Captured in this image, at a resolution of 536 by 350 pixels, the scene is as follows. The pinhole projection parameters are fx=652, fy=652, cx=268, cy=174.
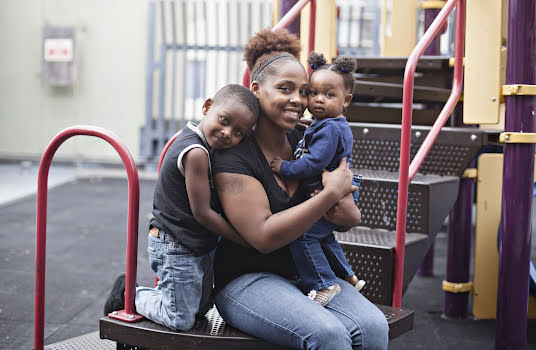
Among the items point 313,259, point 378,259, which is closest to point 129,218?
point 313,259

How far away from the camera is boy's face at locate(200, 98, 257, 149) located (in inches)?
85.8

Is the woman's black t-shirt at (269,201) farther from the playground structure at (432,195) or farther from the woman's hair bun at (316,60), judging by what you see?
the woman's hair bun at (316,60)

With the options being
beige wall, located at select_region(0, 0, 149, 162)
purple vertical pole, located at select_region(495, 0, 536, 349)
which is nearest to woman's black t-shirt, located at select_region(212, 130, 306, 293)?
purple vertical pole, located at select_region(495, 0, 536, 349)

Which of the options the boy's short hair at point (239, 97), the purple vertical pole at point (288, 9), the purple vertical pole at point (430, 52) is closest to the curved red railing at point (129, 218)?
the boy's short hair at point (239, 97)

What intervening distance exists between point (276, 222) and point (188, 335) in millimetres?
507

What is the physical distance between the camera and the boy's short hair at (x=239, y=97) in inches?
86.7

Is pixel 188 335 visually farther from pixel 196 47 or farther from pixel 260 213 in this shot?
pixel 196 47

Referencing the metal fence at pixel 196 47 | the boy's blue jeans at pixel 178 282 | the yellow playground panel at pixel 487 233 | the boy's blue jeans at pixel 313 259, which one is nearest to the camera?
the boy's blue jeans at pixel 178 282

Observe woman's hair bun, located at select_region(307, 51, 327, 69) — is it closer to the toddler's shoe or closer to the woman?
the woman

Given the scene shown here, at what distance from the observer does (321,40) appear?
4.68 m

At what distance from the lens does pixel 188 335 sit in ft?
7.37

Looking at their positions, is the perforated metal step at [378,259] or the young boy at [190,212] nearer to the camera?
the young boy at [190,212]

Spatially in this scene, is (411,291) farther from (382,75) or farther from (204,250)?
(204,250)

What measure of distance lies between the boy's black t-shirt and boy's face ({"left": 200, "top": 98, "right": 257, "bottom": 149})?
3 cm
